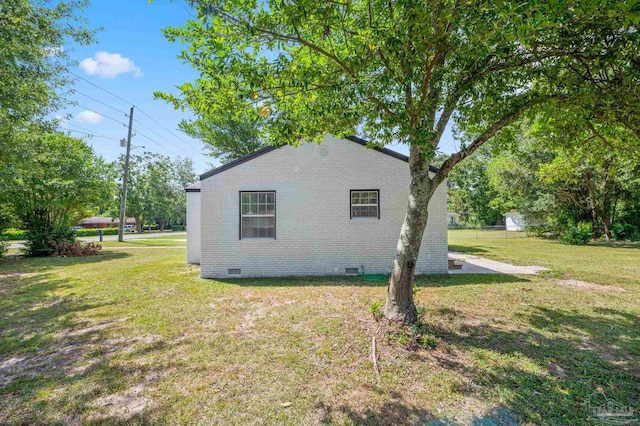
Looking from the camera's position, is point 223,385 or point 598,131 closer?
point 223,385

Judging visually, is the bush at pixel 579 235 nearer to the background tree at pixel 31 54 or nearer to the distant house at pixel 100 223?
the background tree at pixel 31 54

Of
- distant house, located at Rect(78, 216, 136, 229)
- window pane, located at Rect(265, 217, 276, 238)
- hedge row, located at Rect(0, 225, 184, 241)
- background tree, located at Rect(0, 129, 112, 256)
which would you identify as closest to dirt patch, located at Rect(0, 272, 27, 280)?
background tree, located at Rect(0, 129, 112, 256)

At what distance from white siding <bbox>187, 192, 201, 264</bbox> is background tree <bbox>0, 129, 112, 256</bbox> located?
704 centimetres

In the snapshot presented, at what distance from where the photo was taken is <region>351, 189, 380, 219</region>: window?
28.7 ft

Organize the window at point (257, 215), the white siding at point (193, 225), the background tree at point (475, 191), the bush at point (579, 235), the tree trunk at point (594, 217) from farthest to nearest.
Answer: the background tree at point (475, 191) < the tree trunk at point (594, 217) < the bush at point (579, 235) < the white siding at point (193, 225) < the window at point (257, 215)

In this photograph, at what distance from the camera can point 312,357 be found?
3725mm

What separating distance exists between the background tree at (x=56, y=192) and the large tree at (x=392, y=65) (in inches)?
514

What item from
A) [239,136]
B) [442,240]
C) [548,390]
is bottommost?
[548,390]

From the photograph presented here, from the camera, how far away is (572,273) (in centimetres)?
879

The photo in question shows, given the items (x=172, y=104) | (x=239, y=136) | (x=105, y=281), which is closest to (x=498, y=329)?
(x=172, y=104)

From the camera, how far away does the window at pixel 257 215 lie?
8781 millimetres

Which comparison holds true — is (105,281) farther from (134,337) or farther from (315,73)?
(315,73)

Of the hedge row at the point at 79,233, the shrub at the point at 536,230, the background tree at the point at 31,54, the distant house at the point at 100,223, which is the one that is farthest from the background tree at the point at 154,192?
the shrub at the point at 536,230

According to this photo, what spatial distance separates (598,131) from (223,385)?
7309 millimetres
